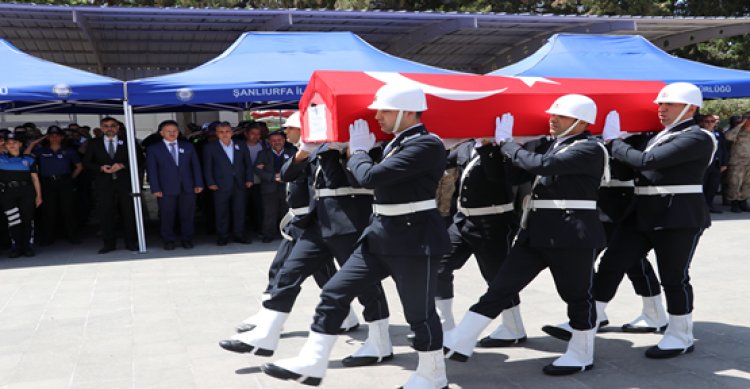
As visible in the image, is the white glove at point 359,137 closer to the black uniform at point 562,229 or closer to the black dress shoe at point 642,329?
the black uniform at point 562,229

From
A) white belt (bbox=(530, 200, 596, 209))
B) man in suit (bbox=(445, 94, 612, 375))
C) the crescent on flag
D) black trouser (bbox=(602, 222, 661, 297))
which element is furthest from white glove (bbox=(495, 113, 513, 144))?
black trouser (bbox=(602, 222, 661, 297))

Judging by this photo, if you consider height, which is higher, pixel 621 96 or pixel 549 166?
pixel 621 96

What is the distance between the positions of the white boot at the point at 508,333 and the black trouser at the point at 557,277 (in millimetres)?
597

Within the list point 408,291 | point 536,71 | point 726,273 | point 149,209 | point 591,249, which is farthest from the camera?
point 149,209

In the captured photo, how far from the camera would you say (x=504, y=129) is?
403 cm

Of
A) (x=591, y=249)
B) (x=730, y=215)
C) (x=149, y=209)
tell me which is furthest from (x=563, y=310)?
(x=149, y=209)

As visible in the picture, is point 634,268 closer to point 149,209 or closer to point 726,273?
point 726,273

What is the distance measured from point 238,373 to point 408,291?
4.33 ft

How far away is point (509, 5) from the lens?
22594 mm

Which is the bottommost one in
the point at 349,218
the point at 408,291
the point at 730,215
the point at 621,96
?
the point at 730,215

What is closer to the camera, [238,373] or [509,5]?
[238,373]

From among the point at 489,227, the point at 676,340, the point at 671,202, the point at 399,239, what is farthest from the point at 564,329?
the point at 399,239

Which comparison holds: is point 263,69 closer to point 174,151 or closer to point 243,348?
point 174,151

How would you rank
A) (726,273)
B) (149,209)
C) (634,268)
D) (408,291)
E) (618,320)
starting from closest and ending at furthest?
(408,291) < (634,268) < (618,320) < (726,273) < (149,209)
